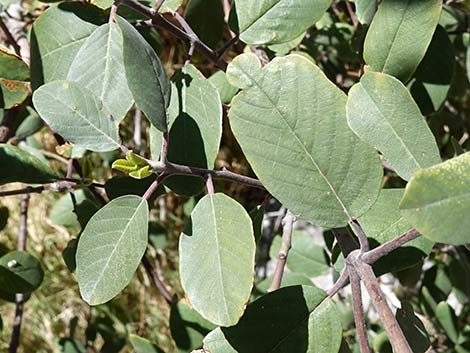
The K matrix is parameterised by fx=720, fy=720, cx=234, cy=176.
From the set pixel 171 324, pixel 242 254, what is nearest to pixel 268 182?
pixel 242 254

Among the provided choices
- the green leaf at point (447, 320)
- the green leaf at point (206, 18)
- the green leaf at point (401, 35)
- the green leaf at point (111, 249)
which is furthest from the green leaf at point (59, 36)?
the green leaf at point (447, 320)

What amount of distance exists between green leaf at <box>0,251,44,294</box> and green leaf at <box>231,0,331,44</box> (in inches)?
Answer: 21.3

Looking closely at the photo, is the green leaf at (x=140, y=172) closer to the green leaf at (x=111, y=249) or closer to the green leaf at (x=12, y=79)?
the green leaf at (x=111, y=249)

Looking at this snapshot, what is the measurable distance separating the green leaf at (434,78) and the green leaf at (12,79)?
0.60 m

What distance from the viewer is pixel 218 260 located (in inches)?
28.2

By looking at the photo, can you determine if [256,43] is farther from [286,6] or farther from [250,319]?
[250,319]

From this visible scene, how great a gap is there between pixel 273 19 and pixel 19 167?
395 mm

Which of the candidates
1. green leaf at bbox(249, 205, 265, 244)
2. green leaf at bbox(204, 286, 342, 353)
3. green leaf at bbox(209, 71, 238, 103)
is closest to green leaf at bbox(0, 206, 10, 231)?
green leaf at bbox(209, 71, 238, 103)

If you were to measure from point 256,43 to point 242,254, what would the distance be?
1.25 feet

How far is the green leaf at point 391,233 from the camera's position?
0.83 meters

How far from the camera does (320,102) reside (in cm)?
70

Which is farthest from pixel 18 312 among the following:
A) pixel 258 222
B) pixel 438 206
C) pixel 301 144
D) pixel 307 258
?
pixel 438 206

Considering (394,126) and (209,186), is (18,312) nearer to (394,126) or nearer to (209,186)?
(209,186)

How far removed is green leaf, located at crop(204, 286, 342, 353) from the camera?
2.42 feet
